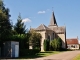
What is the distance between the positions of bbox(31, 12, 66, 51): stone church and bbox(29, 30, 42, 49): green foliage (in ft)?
6.27

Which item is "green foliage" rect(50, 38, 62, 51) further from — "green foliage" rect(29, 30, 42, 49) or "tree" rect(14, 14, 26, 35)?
"tree" rect(14, 14, 26, 35)

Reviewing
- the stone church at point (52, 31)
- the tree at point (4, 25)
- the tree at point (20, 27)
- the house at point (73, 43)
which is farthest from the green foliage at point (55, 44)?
the house at point (73, 43)

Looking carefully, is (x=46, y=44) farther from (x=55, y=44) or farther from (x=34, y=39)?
(x=34, y=39)

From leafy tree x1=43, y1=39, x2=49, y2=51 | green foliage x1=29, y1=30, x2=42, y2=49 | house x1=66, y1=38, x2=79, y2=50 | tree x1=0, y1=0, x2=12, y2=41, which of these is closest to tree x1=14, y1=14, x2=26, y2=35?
green foliage x1=29, y1=30, x2=42, y2=49

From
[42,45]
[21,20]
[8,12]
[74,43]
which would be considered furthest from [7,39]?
[74,43]

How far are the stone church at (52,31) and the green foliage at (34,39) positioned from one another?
191cm

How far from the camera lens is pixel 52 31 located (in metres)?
72.3

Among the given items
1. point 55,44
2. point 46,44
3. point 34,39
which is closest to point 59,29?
point 55,44

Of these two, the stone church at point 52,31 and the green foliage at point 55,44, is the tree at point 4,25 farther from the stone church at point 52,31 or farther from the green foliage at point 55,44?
the stone church at point 52,31

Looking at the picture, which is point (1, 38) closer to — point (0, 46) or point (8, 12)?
point (0, 46)

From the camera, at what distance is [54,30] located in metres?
77.3

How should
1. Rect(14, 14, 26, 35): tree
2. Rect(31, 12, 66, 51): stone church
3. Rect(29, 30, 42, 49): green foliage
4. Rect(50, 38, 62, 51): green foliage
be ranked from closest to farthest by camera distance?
Rect(14, 14, 26, 35): tree → Rect(29, 30, 42, 49): green foliage → Rect(50, 38, 62, 51): green foliage → Rect(31, 12, 66, 51): stone church

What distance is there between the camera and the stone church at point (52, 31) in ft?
224

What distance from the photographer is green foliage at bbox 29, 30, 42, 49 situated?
63.3 meters
